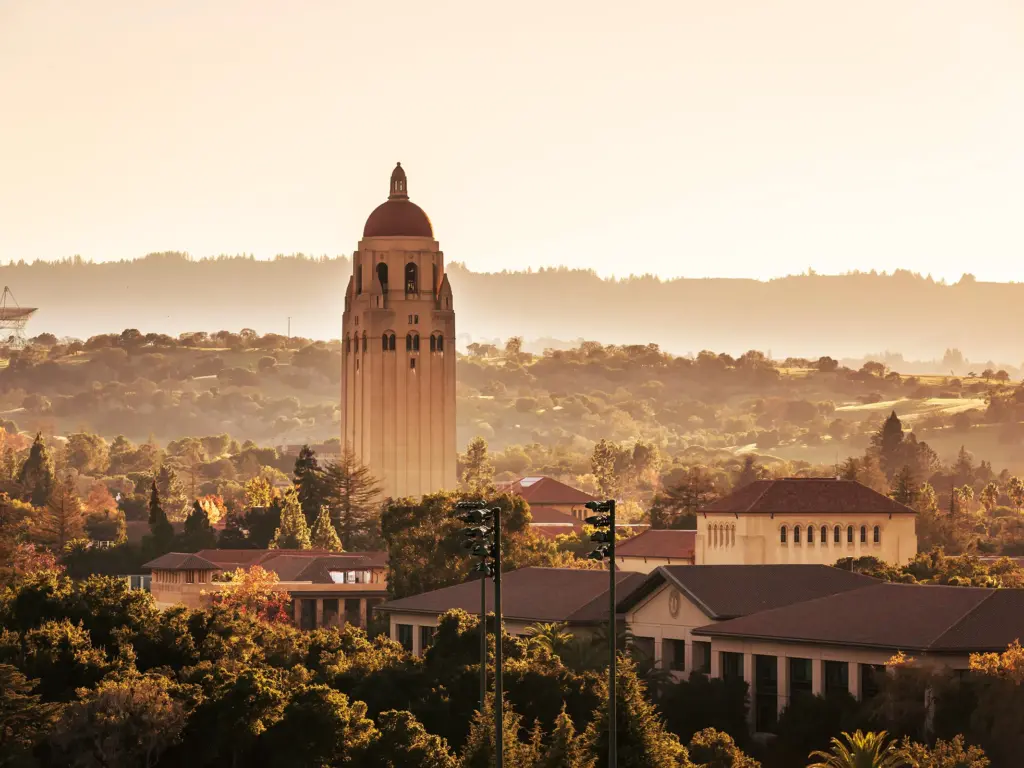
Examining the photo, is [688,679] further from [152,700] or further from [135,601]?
[152,700]

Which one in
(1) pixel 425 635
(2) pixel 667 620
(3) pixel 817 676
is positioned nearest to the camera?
(3) pixel 817 676

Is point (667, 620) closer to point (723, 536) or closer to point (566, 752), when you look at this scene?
point (566, 752)

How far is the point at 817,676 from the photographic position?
119 meters

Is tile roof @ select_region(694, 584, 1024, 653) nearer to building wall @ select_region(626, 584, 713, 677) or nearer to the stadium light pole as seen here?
building wall @ select_region(626, 584, 713, 677)

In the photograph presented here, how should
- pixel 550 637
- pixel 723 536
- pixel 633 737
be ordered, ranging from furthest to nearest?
pixel 723 536 < pixel 550 637 < pixel 633 737

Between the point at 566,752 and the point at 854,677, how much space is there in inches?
1437

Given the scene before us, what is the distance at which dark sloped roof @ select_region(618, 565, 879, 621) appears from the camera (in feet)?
444

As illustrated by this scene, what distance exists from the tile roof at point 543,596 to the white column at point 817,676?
2420 centimetres

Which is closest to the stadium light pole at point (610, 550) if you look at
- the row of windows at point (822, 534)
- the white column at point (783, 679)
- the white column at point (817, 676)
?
the white column at point (817, 676)

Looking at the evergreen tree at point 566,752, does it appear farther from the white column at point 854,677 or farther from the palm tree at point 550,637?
the palm tree at point 550,637

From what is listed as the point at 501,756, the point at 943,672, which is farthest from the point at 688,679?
the point at 501,756

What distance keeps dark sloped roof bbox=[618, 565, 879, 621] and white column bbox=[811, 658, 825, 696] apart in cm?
1344

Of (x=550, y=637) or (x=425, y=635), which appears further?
(x=425, y=635)

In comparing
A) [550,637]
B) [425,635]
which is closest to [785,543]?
[425,635]
